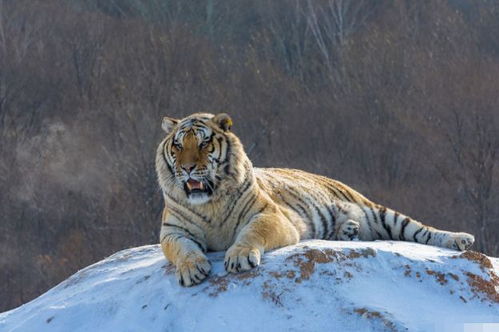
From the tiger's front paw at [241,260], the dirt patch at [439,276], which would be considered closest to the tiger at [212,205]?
the tiger's front paw at [241,260]

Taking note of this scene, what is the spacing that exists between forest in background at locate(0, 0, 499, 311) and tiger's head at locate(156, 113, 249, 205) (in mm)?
24272

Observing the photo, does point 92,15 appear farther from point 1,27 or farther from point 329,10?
point 329,10

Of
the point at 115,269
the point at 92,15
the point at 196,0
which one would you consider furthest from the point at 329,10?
the point at 115,269

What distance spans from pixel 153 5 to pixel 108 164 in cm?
1437

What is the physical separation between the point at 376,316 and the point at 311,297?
452 millimetres

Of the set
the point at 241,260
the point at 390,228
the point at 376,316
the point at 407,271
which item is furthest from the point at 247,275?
the point at 390,228

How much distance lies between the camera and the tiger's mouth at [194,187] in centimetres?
813

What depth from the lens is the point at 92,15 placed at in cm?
5125

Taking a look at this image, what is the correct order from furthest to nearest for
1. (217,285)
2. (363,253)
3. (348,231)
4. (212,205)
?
(348,231), (212,205), (363,253), (217,285)

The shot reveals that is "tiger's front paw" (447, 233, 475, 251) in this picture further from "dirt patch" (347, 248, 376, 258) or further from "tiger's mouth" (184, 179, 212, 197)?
"tiger's mouth" (184, 179, 212, 197)

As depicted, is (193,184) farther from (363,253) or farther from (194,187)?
(363,253)

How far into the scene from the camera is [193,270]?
7715mm

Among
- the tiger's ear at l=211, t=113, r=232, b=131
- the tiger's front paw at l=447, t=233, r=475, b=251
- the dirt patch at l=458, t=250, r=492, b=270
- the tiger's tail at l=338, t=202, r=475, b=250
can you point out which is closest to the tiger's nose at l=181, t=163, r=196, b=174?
the tiger's ear at l=211, t=113, r=232, b=131

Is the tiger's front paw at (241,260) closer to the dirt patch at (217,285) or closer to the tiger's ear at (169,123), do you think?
the dirt patch at (217,285)
